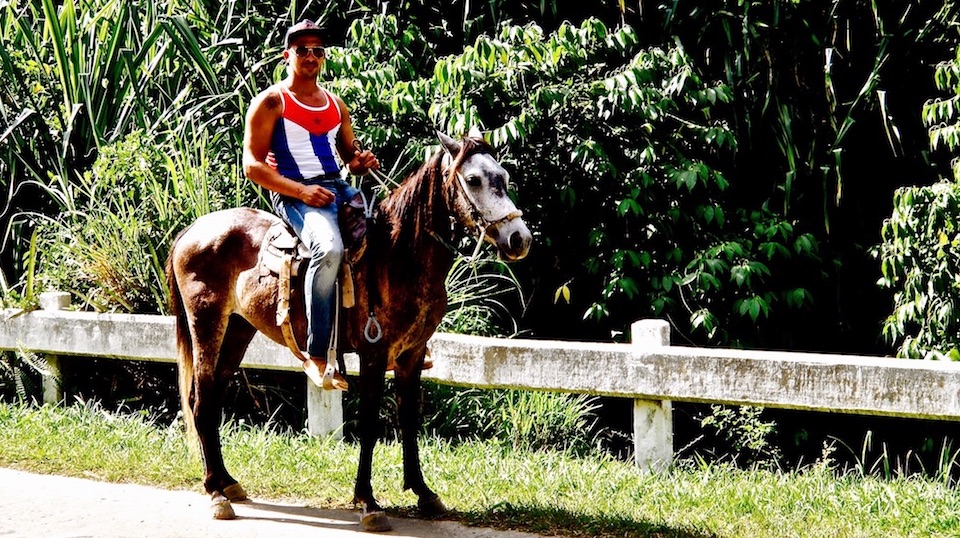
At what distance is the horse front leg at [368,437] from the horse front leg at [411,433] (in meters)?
0.23

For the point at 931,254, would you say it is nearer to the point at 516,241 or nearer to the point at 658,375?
the point at 658,375

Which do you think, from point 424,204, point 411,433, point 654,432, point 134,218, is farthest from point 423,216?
point 134,218

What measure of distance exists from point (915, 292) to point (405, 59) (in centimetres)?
A: 405

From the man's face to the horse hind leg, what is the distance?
1.47 m

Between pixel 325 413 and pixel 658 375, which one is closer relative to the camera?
pixel 658 375

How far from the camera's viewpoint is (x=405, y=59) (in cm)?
899

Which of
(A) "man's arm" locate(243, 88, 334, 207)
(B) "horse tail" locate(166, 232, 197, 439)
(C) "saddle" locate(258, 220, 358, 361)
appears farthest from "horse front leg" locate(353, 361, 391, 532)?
(B) "horse tail" locate(166, 232, 197, 439)

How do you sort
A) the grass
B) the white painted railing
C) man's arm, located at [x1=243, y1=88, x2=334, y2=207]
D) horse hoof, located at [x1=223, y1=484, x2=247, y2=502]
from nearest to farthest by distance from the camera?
the grass < man's arm, located at [x1=243, y1=88, x2=334, y2=207] < the white painted railing < horse hoof, located at [x1=223, y1=484, x2=247, y2=502]

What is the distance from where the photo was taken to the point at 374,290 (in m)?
5.71

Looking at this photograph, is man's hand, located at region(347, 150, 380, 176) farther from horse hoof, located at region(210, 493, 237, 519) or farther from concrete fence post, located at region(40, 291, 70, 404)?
concrete fence post, located at region(40, 291, 70, 404)

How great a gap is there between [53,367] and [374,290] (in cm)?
391

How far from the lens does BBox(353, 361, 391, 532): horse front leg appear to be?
5.62 meters

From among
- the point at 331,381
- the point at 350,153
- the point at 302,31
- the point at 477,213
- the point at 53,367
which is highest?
the point at 302,31

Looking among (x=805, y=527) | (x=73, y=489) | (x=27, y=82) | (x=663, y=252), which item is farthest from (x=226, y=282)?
(x=27, y=82)
